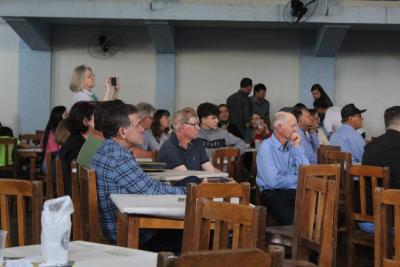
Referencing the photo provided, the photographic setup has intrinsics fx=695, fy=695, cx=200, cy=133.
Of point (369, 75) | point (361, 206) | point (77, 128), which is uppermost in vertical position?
point (369, 75)

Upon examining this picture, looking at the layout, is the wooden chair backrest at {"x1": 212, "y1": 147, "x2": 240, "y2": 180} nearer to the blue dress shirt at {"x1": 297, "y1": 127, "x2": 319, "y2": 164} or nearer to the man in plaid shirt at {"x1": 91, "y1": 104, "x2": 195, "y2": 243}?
the blue dress shirt at {"x1": 297, "y1": 127, "x2": 319, "y2": 164}

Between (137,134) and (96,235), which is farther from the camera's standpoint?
(137,134)

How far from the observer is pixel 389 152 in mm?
4805

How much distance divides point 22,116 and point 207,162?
6.86 metres

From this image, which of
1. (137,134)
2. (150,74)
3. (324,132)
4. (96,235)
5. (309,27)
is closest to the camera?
(96,235)

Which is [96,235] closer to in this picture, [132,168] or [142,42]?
[132,168]

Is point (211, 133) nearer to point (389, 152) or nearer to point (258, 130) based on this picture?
point (258, 130)

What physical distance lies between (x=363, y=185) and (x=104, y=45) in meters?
8.04

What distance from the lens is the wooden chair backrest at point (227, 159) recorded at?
6.17 meters

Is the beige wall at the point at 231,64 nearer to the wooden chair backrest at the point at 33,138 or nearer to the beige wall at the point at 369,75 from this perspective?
the beige wall at the point at 369,75

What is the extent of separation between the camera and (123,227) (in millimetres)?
3543

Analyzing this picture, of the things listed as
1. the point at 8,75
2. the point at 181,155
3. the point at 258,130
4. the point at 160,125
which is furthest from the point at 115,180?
the point at 8,75

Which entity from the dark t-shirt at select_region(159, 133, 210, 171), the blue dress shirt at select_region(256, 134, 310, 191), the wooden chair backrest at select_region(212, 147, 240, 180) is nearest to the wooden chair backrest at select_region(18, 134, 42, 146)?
the wooden chair backrest at select_region(212, 147, 240, 180)

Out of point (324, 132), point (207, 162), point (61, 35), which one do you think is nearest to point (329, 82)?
point (324, 132)
